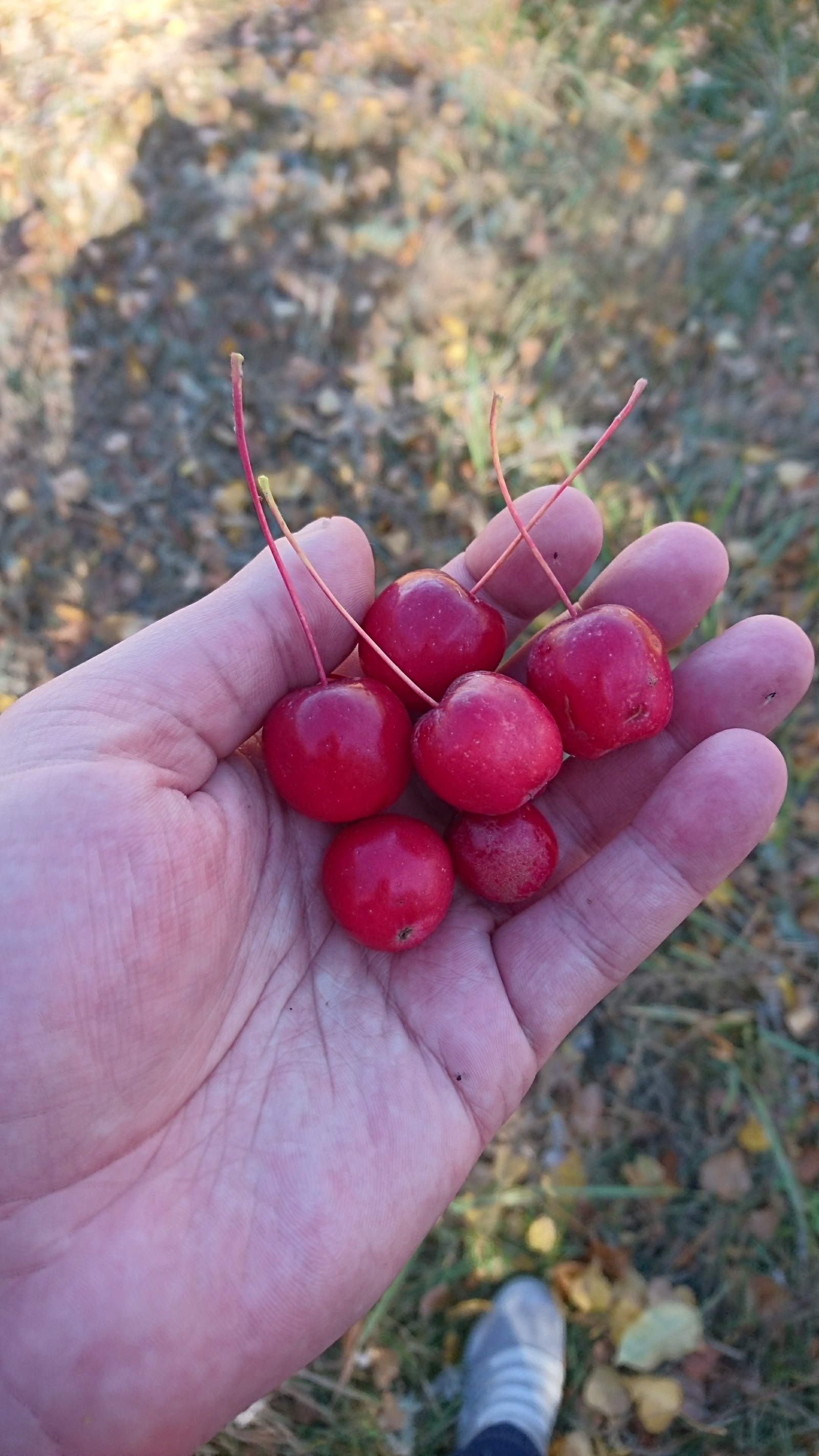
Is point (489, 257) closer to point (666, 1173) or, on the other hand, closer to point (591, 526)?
point (591, 526)

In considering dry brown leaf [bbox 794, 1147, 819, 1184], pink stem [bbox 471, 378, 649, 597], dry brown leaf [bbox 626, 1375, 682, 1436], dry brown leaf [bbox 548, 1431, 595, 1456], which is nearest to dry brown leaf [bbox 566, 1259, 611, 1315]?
dry brown leaf [bbox 626, 1375, 682, 1436]

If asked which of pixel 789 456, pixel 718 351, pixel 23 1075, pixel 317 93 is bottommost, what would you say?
pixel 789 456

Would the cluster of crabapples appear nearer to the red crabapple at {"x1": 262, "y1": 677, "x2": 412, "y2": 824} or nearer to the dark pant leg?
the red crabapple at {"x1": 262, "y1": 677, "x2": 412, "y2": 824}

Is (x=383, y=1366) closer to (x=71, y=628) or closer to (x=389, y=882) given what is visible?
(x=389, y=882)

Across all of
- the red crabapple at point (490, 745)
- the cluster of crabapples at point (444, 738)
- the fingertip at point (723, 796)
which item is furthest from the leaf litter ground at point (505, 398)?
the red crabapple at point (490, 745)

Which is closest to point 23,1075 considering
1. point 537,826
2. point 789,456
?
point 537,826

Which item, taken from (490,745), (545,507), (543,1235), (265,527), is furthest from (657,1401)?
(265,527)
